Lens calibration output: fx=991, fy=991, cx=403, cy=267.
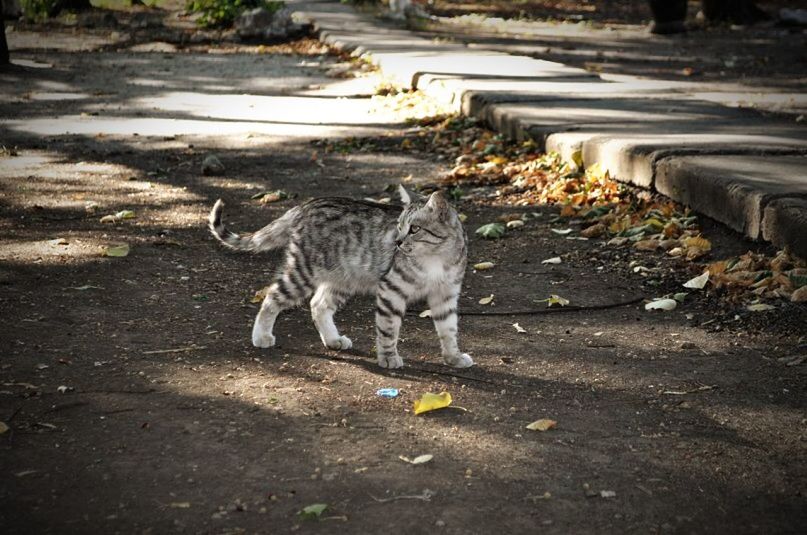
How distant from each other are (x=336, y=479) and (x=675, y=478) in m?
1.17

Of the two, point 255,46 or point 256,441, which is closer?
point 256,441

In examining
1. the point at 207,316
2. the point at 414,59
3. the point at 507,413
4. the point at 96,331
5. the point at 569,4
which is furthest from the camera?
the point at 569,4

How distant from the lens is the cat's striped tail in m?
5.12

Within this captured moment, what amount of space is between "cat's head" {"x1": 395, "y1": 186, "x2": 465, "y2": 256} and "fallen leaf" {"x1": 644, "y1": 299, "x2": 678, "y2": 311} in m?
1.26

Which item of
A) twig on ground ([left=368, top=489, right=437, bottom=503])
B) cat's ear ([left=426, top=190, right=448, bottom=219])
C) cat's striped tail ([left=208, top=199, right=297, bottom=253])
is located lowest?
twig on ground ([left=368, top=489, right=437, bottom=503])

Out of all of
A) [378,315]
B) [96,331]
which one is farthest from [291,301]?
[96,331]

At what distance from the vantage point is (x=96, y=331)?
16.2 ft

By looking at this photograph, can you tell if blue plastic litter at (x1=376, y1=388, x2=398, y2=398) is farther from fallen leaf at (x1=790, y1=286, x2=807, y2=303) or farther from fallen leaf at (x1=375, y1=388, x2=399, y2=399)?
fallen leaf at (x1=790, y1=286, x2=807, y2=303)

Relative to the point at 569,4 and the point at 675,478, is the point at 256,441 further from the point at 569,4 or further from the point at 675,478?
the point at 569,4

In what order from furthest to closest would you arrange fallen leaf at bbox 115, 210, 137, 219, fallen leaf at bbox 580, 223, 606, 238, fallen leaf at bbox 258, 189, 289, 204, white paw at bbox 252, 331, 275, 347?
1. fallen leaf at bbox 258, 189, 289, 204
2. fallen leaf at bbox 115, 210, 137, 219
3. fallen leaf at bbox 580, 223, 606, 238
4. white paw at bbox 252, 331, 275, 347

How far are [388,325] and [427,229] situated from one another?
1.57ft

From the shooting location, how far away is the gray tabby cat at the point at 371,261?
459 centimetres

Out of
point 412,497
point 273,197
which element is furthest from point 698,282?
point 273,197

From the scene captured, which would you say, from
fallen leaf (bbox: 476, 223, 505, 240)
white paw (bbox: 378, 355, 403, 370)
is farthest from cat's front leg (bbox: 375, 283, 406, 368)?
fallen leaf (bbox: 476, 223, 505, 240)
